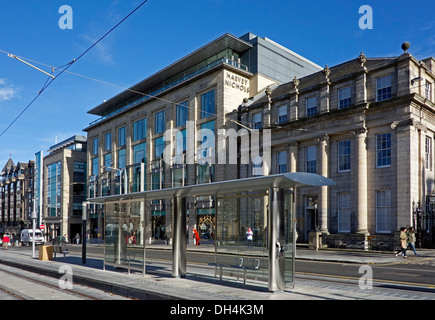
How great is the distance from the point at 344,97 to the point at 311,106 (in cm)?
321

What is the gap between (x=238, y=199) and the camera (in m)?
11.9

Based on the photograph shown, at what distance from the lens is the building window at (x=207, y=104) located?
4375 cm

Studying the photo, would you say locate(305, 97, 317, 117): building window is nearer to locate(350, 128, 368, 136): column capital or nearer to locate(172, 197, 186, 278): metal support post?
locate(350, 128, 368, 136): column capital

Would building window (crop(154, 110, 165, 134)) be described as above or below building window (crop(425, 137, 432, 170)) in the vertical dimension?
above

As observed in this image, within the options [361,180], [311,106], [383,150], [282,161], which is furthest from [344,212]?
[311,106]

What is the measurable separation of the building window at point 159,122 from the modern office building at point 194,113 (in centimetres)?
10

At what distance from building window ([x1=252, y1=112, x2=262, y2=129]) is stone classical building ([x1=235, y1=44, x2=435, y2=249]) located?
3418mm

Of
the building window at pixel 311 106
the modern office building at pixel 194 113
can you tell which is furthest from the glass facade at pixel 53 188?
the building window at pixel 311 106

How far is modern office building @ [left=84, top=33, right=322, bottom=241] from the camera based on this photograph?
43.1 metres

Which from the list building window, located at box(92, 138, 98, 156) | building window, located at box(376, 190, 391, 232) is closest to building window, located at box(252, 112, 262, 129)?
building window, located at box(376, 190, 391, 232)

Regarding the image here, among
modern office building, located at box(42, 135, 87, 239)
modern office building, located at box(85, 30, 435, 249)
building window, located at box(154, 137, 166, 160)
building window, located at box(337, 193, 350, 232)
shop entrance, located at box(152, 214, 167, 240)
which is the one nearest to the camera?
modern office building, located at box(85, 30, 435, 249)

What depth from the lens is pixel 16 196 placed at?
330 ft

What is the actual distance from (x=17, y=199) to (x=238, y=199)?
101064mm

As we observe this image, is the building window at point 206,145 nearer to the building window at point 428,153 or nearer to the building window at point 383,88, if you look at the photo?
the building window at point 383,88
